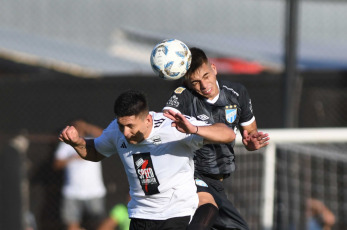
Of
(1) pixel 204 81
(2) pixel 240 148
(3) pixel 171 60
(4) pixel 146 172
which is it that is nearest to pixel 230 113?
(1) pixel 204 81

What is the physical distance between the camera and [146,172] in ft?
18.1

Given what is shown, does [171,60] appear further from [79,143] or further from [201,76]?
[79,143]

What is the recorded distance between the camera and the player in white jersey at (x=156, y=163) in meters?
5.42

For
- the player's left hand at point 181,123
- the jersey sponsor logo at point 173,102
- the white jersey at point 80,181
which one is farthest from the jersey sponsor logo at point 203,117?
the white jersey at point 80,181

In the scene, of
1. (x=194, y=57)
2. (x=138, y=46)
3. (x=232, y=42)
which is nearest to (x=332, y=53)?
(x=232, y=42)

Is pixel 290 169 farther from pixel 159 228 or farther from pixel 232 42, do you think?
pixel 232 42

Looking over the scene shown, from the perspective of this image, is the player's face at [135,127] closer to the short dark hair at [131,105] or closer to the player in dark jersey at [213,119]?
the short dark hair at [131,105]

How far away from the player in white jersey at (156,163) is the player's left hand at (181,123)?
246mm

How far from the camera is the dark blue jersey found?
20.0ft

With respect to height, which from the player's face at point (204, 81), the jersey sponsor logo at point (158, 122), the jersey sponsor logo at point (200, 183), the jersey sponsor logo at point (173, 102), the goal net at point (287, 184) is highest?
the player's face at point (204, 81)

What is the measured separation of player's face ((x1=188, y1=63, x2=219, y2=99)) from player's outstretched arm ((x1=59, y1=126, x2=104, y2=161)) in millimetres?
953

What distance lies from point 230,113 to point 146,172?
109 cm

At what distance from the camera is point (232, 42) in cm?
1683

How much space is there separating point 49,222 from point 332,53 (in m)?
11.6
